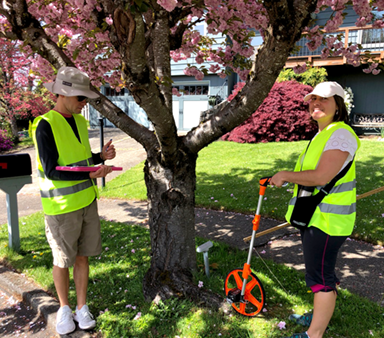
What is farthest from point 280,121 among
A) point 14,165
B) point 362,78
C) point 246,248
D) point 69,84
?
point 69,84

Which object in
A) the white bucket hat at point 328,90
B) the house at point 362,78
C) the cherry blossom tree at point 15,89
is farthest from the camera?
the cherry blossom tree at point 15,89

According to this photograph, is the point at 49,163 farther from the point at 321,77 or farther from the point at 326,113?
the point at 321,77

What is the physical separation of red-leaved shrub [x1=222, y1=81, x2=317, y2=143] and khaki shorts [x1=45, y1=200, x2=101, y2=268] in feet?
31.6

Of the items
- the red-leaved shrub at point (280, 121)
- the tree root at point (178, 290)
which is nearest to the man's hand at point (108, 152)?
the tree root at point (178, 290)

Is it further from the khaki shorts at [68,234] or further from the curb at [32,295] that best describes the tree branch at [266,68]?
the curb at [32,295]

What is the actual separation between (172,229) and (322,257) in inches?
55.1

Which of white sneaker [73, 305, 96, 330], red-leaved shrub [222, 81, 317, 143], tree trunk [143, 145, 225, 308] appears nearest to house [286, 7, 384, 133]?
red-leaved shrub [222, 81, 317, 143]

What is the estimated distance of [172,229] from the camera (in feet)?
9.91

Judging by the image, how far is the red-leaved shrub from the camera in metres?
11.4

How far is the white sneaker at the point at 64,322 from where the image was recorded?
2629 mm

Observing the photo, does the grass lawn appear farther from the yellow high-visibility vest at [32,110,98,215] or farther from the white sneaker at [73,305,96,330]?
the yellow high-visibility vest at [32,110,98,215]

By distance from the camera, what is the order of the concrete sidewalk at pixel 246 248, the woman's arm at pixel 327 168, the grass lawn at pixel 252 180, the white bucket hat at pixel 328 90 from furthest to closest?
the grass lawn at pixel 252 180, the concrete sidewalk at pixel 246 248, the white bucket hat at pixel 328 90, the woman's arm at pixel 327 168

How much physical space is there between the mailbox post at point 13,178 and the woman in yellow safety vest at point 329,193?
11.1 ft

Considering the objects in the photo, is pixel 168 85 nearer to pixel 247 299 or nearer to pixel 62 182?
pixel 62 182
